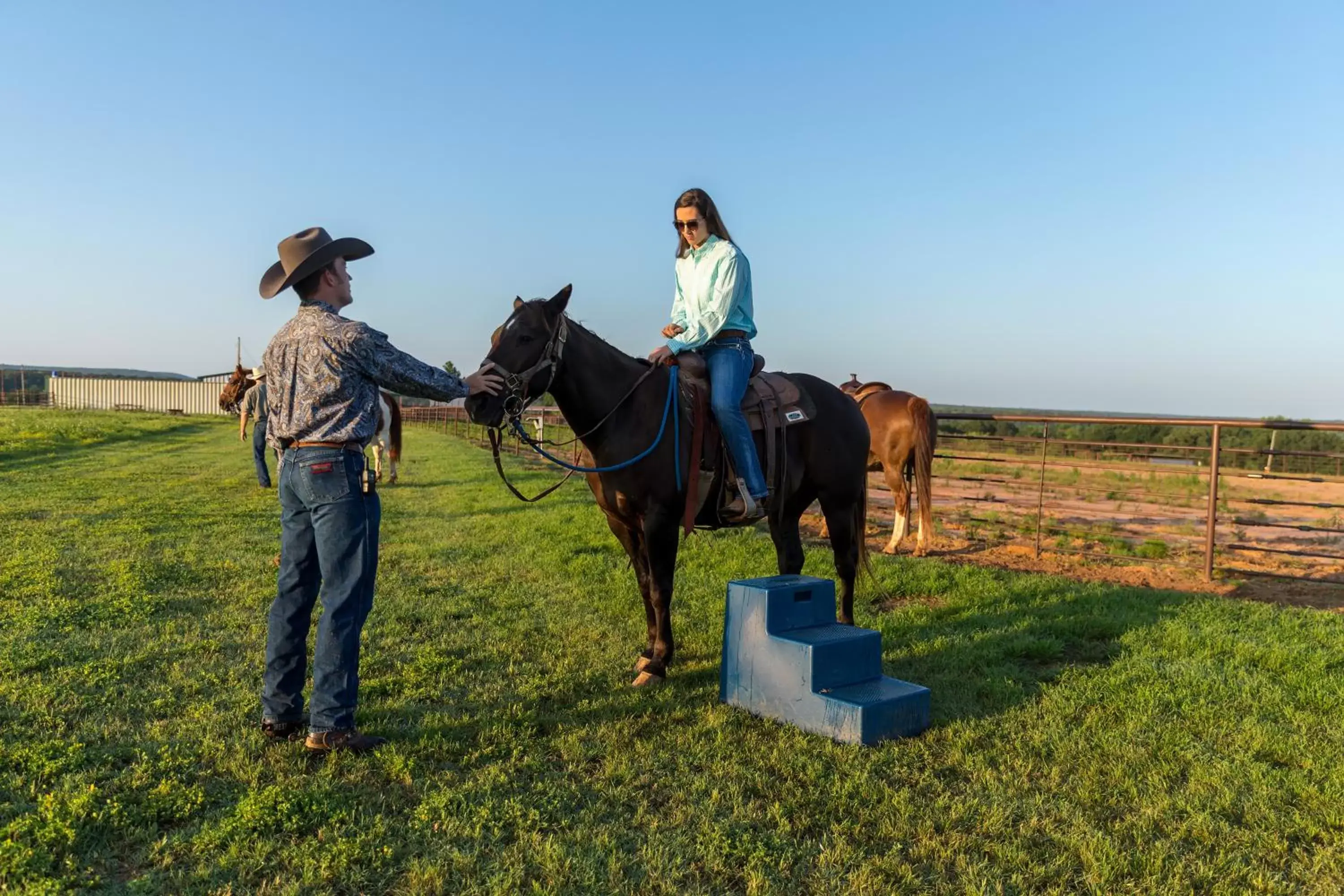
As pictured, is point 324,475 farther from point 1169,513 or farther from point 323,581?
point 1169,513

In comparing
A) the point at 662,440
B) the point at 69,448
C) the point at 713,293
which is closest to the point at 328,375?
the point at 662,440

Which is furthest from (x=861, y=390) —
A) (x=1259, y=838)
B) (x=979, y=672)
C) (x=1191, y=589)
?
(x=1259, y=838)

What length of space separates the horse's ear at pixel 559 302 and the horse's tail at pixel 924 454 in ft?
21.2

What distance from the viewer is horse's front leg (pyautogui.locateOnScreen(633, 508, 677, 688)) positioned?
4.48m

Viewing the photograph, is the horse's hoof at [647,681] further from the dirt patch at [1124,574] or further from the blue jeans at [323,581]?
the dirt patch at [1124,574]

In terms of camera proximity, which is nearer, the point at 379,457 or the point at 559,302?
the point at 559,302

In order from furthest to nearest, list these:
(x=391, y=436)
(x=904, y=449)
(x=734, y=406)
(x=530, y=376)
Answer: (x=391, y=436) → (x=904, y=449) → (x=734, y=406) → (x=530, y=376)

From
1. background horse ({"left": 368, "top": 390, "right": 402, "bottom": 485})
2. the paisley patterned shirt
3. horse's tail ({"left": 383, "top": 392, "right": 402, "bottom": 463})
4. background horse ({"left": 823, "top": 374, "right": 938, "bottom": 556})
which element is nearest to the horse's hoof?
the paisley patterned shirt

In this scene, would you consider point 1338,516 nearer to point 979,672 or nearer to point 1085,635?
point 1085,635

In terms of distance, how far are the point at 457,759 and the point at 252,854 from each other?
38.6 inches

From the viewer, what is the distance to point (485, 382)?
12.5 ft

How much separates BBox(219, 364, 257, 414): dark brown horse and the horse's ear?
1308 centimetres

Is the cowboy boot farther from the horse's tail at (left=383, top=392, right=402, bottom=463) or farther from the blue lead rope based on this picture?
the horse's tail at (left=383, top=392, right=402, bottom=463)

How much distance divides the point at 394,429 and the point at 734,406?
1167cm
